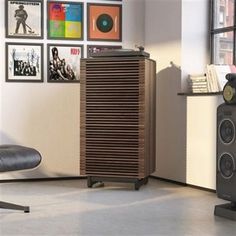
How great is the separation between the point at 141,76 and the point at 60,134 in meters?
1.24

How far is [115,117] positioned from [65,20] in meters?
1.33

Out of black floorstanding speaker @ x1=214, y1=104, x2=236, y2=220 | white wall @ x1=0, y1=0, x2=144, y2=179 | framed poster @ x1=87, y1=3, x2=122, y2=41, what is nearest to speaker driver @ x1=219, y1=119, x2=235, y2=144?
black floorstanding speaker @ x1=214, y1=104, x2=236, y2=220

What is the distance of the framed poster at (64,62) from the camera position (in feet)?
17.6

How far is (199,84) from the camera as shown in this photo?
485cm

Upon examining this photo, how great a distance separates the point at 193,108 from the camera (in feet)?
16.2

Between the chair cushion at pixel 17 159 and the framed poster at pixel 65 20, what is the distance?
2.04 meters

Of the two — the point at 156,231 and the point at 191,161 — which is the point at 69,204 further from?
the point at 191,161

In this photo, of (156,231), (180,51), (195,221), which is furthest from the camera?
(180,51)

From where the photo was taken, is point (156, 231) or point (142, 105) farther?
point (142, 105)

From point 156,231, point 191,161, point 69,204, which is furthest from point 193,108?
point 156,231

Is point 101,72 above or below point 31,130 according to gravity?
above

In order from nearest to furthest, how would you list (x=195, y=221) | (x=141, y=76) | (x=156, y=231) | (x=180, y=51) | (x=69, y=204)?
(x=156, y=231)
(x=195, y=221)
(x=69, y=204)
(x=141, y=76)
(x=180, y=51)

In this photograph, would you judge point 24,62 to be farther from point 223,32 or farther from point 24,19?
Result: point 223,32

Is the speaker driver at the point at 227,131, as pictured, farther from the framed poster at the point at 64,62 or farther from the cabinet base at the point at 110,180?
the framed poster at the point at 64,62
